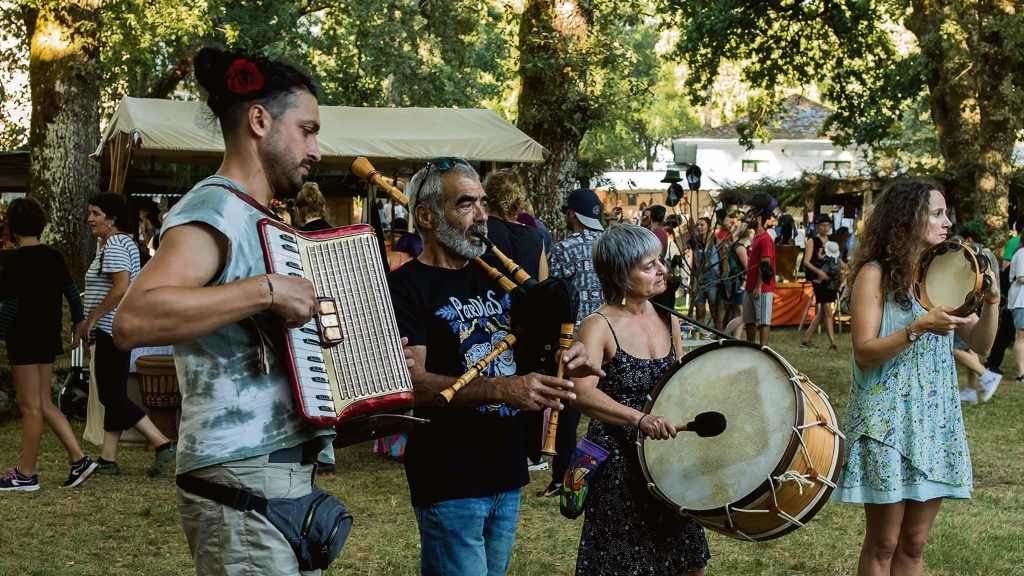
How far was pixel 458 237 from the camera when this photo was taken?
3678mm

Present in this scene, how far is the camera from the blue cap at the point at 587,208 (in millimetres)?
8203

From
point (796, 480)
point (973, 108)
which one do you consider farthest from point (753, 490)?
point (973, 108)

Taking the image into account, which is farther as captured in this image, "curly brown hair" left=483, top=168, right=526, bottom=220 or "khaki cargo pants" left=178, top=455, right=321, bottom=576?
"curly brown hair" left=483, top=168, right=526, bottom=220

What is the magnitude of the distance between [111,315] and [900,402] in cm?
581

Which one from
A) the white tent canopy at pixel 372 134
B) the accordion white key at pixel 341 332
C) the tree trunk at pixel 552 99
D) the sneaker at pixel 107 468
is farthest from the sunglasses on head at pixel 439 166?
the tree trunk at pixel 552 99

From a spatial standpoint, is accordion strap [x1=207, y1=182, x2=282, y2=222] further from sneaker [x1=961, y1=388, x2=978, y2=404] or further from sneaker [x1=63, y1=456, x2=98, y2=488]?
sneaker [x1=961, y1=388, x2=978, y2=404]


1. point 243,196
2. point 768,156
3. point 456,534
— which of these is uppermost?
point 243,196

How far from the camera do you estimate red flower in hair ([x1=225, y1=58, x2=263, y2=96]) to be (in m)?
2.71

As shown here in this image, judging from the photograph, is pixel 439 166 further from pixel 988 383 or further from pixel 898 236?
pixel 988 383

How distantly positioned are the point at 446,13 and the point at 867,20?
8.52 meters

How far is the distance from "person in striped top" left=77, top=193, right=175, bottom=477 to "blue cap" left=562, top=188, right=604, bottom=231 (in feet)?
10.1

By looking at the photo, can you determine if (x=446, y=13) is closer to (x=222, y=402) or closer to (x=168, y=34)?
(x=168, y=34)

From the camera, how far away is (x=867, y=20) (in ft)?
77.9

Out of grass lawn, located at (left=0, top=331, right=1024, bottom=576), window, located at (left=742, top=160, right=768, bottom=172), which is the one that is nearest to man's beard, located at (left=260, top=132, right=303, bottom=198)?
grass lawn, located at (left=0, top=331, right=1024, bottom=576)
